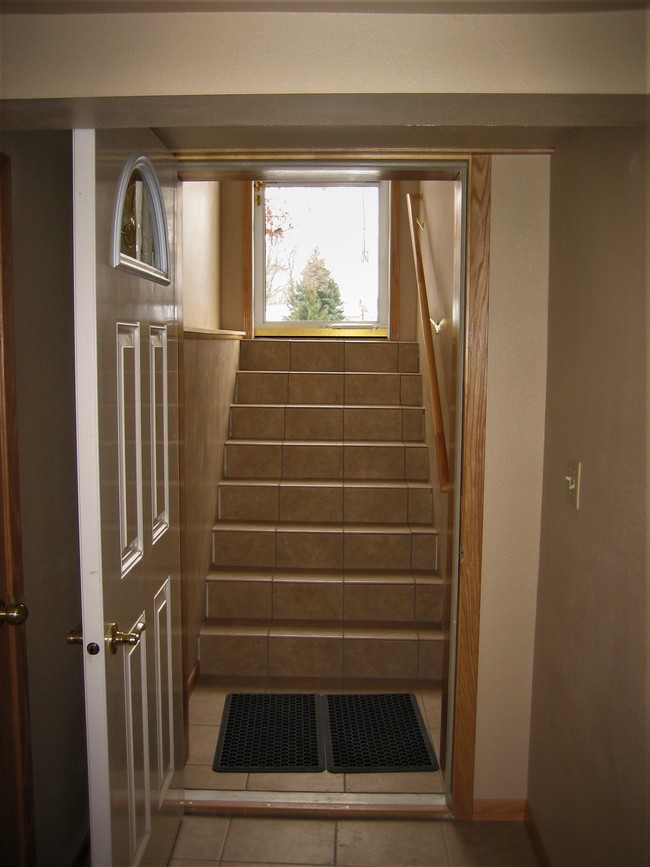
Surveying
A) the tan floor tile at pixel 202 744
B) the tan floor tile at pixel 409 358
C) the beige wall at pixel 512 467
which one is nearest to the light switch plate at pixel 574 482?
the beige wall at pixel 512 467

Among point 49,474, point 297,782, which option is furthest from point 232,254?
point 297,782

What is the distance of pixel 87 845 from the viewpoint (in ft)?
6.92

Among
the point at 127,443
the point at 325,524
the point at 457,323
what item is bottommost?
the point at 325,524

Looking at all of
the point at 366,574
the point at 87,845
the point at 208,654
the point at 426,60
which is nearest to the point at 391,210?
the point at 366,574

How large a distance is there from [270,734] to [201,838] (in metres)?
0.60

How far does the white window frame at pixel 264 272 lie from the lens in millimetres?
5242

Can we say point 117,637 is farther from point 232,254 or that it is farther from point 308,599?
point 232,254

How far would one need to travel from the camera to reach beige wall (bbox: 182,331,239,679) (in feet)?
9.90

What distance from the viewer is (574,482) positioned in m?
1.85

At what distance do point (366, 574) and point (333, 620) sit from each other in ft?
0.93

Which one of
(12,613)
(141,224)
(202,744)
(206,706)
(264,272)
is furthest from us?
(264,272)

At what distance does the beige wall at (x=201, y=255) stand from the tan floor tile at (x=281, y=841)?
1984 mm

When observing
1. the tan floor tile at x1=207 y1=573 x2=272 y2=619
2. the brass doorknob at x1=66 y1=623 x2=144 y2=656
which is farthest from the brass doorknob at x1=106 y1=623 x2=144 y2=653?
the tan floor tile at x1=207 y1=573 x2=272 y2=619

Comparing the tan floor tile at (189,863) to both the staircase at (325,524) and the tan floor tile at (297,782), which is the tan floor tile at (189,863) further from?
the staircase at (325,524)
